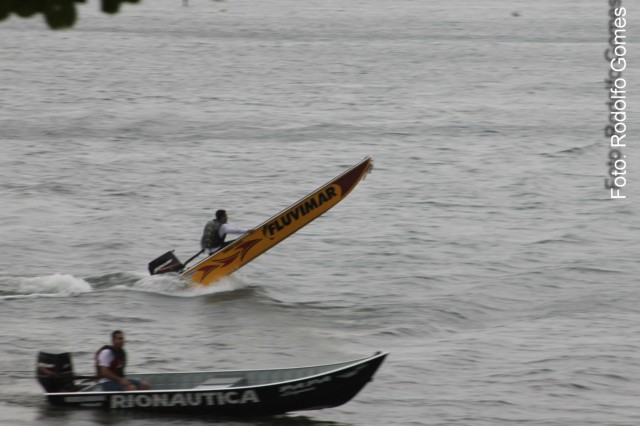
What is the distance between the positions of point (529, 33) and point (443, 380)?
236 ft

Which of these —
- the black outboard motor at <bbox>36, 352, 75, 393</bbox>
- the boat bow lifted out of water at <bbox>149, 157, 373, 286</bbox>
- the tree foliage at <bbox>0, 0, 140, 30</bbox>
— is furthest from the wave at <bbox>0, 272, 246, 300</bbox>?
the tree foliage at <bbox>0, 0, 140, 30</bbox>

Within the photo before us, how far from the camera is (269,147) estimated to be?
44062 mm

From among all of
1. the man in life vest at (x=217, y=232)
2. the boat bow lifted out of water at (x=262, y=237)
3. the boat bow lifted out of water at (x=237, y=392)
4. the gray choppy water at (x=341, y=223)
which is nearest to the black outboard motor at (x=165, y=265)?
the boat bow lifted out of water at (x=262, y=237)

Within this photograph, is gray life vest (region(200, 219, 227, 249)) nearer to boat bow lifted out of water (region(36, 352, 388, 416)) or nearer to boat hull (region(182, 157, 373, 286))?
boat hull (region(182, 157, 373, 286))

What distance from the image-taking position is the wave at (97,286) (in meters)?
24.4

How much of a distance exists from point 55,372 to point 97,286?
8.40 meters

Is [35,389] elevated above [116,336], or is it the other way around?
[116,336]

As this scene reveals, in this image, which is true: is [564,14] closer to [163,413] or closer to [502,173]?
[502,173]

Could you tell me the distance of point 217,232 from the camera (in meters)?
24.0

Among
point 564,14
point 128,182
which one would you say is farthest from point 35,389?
point 564,14

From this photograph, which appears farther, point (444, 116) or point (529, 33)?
point (529, 33)

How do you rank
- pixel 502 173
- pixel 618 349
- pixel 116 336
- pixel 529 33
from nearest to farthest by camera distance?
pixel 116 336, pixel 618 349, pixel 502 173, pixel 529 33

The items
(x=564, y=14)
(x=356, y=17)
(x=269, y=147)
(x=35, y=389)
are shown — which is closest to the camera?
(x=35, y=389)

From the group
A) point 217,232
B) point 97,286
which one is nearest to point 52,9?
point 217,232
